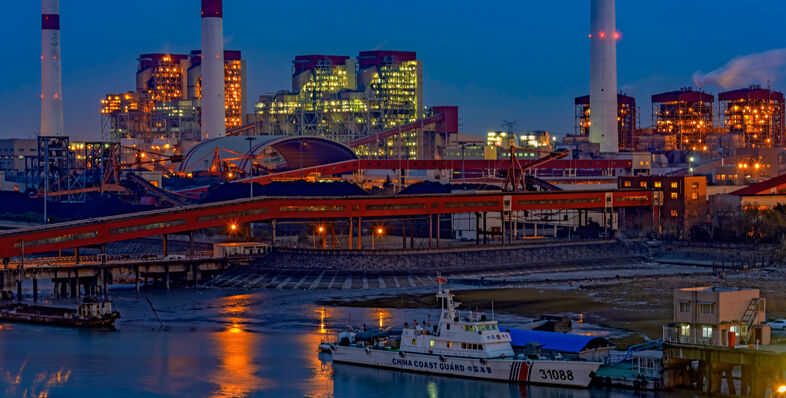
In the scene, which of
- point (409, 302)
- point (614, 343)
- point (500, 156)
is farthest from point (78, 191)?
point (614, 343)

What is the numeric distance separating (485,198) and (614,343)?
41638 millimetres

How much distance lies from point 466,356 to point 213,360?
11395 millimetres

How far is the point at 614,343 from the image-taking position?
51312 mm

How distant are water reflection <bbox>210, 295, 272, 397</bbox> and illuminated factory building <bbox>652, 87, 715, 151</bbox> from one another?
13898cm

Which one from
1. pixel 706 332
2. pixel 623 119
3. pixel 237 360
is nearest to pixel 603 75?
pixel 623 119

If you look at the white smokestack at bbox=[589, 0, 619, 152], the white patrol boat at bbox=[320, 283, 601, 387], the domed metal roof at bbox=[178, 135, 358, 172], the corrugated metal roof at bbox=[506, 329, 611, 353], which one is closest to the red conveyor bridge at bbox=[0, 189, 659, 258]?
the white patrol boat at bbox=[320, 283, 601, 387]

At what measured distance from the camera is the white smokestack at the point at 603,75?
164 meters

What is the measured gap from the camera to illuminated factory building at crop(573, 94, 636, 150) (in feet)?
642

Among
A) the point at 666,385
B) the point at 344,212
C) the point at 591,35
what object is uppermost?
the point at 591,35

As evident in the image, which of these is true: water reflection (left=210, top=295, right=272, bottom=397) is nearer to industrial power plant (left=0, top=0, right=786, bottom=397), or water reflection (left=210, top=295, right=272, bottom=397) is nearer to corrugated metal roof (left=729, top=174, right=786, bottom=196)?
industrial power plant (left=0, top=0, right=786, bottom=397)

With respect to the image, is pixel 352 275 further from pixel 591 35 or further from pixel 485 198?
pixel 591 35

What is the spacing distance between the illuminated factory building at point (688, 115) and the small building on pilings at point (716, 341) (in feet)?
499

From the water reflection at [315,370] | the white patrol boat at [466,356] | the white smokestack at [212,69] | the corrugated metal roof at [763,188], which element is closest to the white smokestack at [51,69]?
the white smokestack at [212,69]

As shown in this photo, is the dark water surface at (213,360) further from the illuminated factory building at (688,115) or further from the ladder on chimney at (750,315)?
the illuminated factory building at (688,115)
